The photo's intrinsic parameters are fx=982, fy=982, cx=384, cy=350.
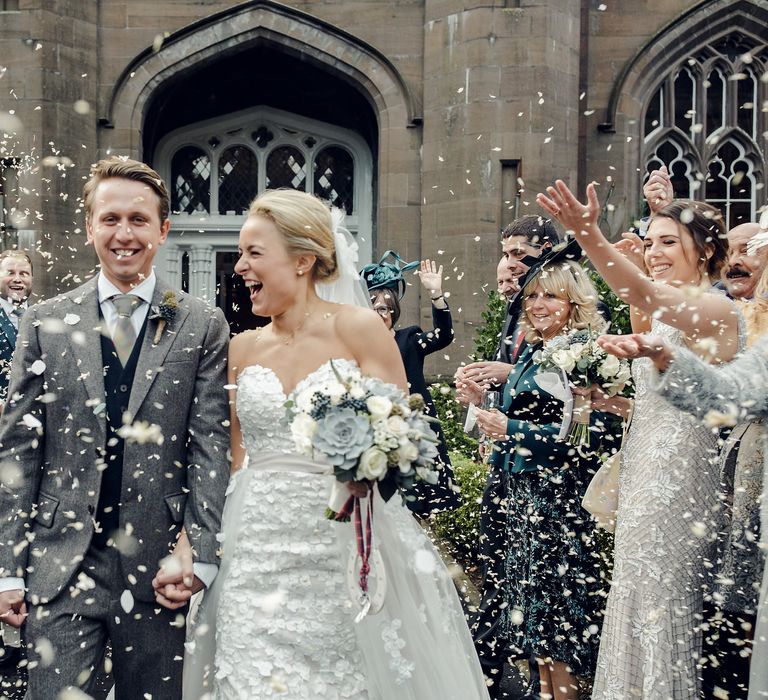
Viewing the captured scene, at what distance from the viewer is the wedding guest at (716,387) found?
11.1 ft

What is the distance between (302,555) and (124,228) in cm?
131

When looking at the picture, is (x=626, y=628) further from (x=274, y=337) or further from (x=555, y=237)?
(x=555, y=237)

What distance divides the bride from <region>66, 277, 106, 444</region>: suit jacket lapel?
1.67ft

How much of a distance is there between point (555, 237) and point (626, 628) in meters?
2.51

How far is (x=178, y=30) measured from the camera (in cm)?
1245

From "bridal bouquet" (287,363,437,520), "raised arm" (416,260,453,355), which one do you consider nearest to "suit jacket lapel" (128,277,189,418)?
"bridal bouquet" (287,363,437,520)

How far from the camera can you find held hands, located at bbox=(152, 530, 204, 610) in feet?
10.8

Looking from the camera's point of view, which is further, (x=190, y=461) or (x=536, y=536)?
(x=536, y=536)

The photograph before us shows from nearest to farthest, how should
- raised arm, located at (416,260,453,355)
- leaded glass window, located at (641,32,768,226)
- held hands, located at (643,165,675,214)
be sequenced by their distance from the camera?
held hands, located at (643,165,675,214) < raised arm, located at (416,260,453,355) < leaded glass window, located at (641,32,768,226)

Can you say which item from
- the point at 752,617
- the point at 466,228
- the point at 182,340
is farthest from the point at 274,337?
the point at 466,228

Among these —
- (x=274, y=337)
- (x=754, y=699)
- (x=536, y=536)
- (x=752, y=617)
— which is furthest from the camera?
(x=536, y=536)

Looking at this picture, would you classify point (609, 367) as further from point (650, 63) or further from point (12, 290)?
point (650, 63)

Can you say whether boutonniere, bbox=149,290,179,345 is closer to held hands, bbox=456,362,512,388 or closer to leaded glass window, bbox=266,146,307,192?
held hands, bbox=456,362,512,388

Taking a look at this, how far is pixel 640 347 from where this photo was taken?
343 centimetres
